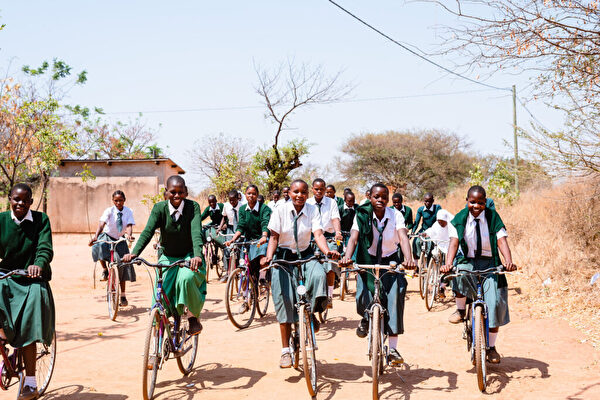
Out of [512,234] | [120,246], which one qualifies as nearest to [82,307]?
[120,246]

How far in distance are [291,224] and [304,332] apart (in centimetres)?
133

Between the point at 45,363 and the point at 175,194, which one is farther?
the point at 175,194

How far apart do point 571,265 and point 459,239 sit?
5.87m

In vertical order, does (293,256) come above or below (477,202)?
below

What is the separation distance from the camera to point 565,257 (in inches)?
442

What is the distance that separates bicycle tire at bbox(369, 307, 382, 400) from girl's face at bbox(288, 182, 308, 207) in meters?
1.47

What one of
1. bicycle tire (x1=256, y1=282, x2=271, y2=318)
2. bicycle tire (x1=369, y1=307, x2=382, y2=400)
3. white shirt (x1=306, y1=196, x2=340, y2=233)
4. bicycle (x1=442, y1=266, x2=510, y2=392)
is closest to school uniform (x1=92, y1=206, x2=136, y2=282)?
bicycle tire (x1=256, y1=282, x2=271, y2=318)

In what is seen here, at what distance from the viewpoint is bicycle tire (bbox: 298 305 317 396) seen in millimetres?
5389

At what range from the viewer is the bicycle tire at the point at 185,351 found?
5.96 m

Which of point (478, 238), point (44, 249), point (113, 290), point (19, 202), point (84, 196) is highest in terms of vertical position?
point (84, 196)

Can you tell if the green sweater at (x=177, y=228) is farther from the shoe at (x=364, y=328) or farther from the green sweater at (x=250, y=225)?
the green sweater at (x=250, y=225)

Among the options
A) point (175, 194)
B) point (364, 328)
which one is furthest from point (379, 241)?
point (175, 194)

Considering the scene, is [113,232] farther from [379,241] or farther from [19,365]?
[379,241]

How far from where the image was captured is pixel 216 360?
23.1 feet
